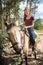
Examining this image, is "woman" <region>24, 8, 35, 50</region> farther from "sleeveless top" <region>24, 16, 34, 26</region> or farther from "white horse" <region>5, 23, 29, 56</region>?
"white horse" <region>5, 23, 29, 56</region>

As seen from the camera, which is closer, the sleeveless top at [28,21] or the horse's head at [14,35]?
the horse's head at [14,35]

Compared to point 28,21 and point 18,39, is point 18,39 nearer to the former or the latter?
point 18,39

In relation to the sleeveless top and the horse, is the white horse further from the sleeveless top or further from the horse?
the sleeveless top

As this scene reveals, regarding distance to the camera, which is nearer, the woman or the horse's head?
the horse's head

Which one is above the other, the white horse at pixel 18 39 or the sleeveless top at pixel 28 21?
the sleeveless top at pixel 28 21

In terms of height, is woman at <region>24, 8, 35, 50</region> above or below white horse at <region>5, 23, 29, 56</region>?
above

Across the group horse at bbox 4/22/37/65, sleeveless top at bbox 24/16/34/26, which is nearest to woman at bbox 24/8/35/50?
sleeveless top at bbox 24/16/34/26

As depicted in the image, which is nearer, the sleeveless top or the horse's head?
the horse's head

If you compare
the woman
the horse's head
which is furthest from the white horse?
the woman

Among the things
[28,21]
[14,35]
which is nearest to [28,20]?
[28,21]

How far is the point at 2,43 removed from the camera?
8.30 m

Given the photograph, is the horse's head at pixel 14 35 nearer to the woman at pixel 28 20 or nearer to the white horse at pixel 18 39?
the white horse at pixel 18 39

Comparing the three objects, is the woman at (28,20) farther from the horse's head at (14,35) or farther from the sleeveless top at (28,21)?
the horse's head at (14,35)

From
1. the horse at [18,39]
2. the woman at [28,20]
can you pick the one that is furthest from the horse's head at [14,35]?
the woman at [28,20]
